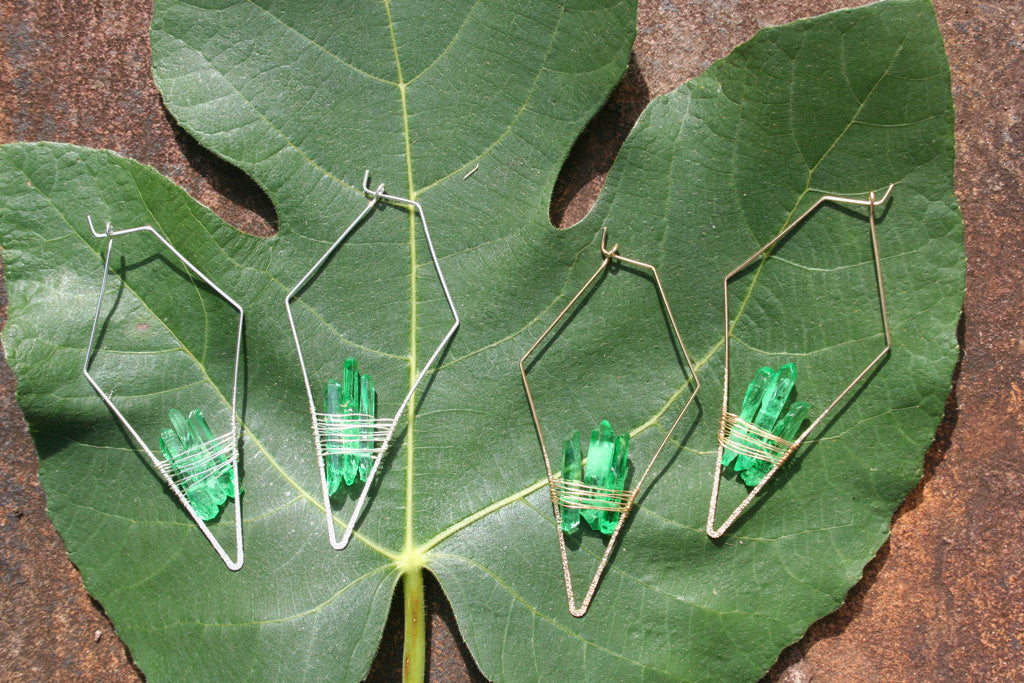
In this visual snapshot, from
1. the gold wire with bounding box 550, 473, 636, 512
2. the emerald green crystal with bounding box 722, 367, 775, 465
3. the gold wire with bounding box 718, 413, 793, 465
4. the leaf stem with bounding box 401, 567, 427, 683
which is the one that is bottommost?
the leaf stem with bounding box 401, 567, 427, 683

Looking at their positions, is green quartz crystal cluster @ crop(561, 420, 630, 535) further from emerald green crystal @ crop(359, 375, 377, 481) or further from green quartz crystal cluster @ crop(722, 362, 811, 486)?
emerald green crystal @ crop(359, 375, 377, 481)

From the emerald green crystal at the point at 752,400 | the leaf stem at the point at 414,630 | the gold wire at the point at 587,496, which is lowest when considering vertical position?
the leaf stem at the point at 414,630

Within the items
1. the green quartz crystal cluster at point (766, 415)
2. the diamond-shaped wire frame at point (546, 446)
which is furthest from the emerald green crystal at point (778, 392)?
the diamond-shaped wire frame at point (546, 446)

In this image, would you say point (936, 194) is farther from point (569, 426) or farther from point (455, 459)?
point (455, 459)

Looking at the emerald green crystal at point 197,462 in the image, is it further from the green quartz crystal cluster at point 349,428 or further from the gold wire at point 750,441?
the gold wire at point 750,441

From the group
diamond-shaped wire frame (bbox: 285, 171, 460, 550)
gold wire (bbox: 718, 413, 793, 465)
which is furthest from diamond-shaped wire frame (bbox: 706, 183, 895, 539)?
diamond-shaped wire frame (bbox: 285, 171, 460, 550)

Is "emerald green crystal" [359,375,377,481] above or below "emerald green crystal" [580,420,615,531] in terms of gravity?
above
